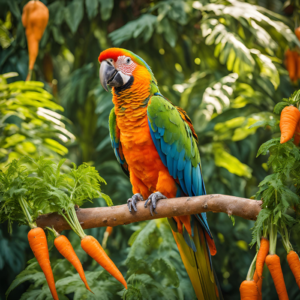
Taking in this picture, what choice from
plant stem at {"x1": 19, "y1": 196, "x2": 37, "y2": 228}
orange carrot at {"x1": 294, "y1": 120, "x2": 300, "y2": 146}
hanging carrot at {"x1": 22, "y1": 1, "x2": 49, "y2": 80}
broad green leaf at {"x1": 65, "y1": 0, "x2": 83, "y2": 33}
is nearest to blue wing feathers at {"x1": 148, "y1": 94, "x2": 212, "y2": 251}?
orange carrot at {"x1": 294, "y1": 120, "x2": 300, "y2": 146}

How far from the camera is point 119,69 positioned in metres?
1.14

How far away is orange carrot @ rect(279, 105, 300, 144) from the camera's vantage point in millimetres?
816

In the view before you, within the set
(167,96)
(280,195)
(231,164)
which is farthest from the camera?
(167,96)

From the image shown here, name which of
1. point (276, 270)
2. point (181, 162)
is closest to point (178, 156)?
point (181, 162)

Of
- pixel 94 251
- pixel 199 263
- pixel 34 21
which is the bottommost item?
pixel 199 263

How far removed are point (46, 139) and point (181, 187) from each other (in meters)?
0.75

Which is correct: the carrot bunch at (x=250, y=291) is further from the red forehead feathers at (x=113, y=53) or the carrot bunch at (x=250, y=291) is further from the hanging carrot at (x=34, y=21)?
the hanging carrot at (x=34, y=21)

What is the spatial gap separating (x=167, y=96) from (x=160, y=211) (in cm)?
96

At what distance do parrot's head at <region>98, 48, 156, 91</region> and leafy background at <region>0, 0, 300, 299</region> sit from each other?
479 millimetres

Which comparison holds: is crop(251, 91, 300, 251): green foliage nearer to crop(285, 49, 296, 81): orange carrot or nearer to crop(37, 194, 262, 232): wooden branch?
crop(37, 194, 262, 232): wooden branch

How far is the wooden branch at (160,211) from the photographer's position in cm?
88

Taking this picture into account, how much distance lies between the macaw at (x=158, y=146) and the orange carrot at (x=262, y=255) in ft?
0.95

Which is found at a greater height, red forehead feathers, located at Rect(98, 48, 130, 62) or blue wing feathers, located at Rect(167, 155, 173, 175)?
red forehead feathers, located at Rect(98, 48, 130, 62)

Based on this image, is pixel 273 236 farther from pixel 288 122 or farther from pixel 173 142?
pixel 173 142
